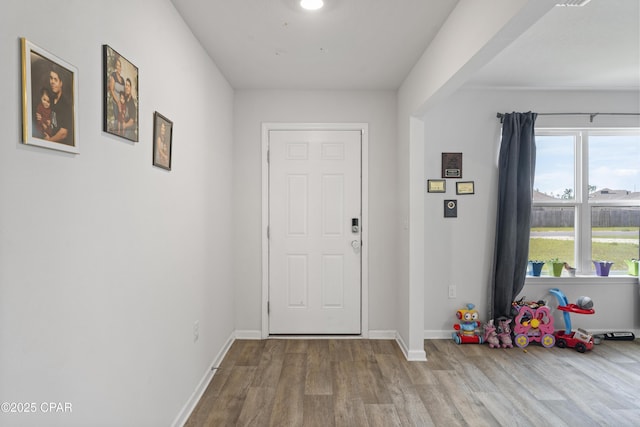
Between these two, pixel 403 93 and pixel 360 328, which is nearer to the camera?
pixel 403 93

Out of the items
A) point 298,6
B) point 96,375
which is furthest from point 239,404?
point 298,6

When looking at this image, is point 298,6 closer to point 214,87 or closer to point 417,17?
point 417,17

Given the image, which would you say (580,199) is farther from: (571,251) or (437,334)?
(437,334)

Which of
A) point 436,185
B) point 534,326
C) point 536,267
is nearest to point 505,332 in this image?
point 534,326

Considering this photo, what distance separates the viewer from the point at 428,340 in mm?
3797

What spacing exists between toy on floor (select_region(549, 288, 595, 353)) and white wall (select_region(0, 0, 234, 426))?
337 cm

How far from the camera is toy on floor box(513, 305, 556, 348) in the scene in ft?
11.8

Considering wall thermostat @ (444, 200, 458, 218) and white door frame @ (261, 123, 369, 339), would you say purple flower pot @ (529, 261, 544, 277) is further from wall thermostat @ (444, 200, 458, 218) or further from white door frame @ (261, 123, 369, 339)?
white door frame @ (261, 123, 369, 339)

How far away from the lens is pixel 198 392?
8.50 ft

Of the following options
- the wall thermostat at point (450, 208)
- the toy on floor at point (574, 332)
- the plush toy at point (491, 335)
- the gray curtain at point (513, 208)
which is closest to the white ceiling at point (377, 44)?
the gray curtain at point (513, 208)

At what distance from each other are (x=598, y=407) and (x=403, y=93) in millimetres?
2897

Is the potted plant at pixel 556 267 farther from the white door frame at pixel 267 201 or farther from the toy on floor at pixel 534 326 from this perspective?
the white door frame at pixel 267 201

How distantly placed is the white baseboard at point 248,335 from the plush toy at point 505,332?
7.89 feet

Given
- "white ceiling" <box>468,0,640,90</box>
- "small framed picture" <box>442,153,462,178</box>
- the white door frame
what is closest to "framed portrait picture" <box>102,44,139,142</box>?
the white door frame
